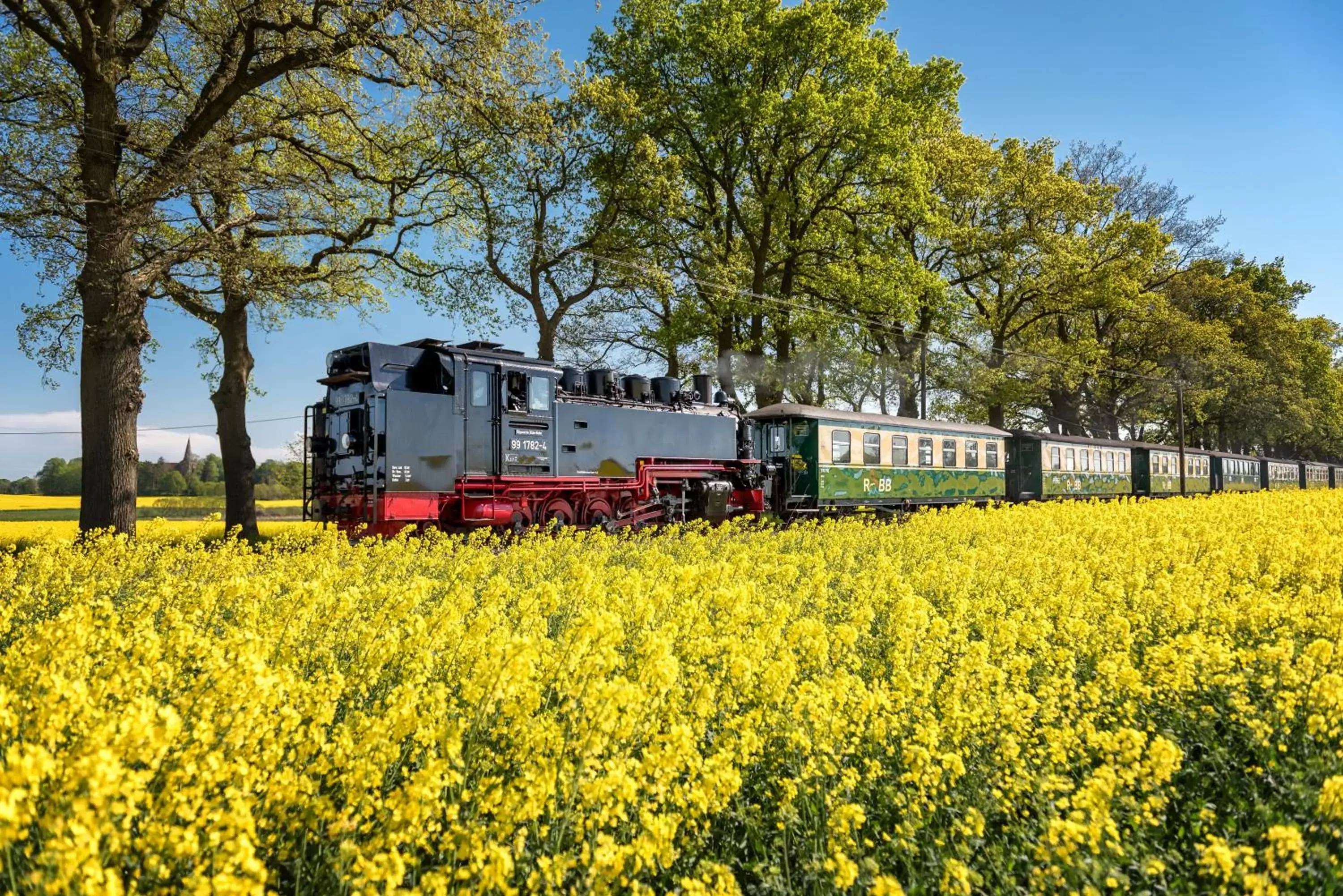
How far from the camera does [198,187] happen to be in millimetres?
13961

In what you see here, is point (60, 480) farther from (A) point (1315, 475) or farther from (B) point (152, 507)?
(A) point (1315, 475)

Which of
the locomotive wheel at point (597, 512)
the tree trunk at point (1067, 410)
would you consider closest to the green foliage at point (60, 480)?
the locomotive wheel at point (597, 512)

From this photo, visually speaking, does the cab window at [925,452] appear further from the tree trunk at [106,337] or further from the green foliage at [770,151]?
the tree trunk at [106,337]

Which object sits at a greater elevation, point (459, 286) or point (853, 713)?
point (459, 286)

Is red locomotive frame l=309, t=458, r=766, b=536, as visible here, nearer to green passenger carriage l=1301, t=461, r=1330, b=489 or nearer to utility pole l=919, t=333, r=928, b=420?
utility pole l=919, t=333, r=928, b=420

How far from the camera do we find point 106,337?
513 inches

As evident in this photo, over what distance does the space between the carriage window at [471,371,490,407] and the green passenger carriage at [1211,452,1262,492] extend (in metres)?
39.5

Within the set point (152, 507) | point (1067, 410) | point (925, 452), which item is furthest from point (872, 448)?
point (152, 507)

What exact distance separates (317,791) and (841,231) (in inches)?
1125

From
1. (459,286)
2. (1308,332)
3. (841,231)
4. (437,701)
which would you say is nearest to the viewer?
(437,701)

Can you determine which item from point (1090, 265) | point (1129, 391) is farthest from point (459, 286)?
point (1129, 391)

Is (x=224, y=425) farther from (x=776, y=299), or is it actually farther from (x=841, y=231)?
(x=841, y=231)

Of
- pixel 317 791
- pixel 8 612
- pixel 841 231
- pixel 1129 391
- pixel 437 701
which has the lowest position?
pixel 317 791

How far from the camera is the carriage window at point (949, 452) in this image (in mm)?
24625
